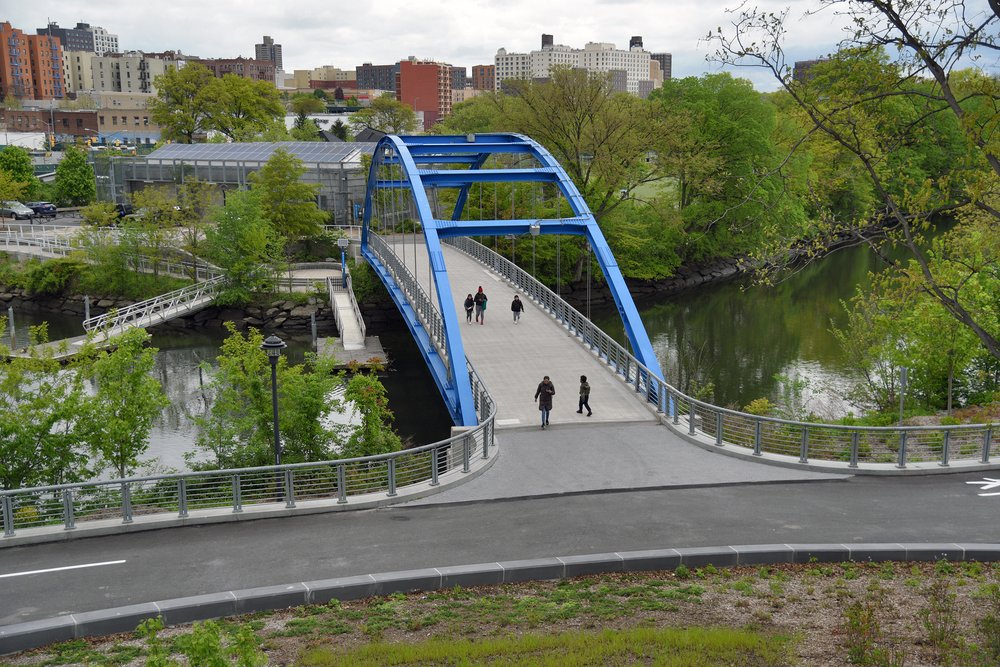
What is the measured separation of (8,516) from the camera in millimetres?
13914

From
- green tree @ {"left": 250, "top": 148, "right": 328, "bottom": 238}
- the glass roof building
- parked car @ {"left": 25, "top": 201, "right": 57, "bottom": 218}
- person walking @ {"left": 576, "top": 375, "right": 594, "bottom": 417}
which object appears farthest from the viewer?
parked car @ {"left": 25, "top": 201, "right": 57, "bottom": 218}

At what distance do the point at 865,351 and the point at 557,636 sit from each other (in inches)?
831

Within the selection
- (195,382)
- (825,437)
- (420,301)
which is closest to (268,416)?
(825,437)

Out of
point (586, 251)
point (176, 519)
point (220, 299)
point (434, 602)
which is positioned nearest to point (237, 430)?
point (176, 519)

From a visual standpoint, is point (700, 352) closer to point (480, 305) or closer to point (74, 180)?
point (480, 305)

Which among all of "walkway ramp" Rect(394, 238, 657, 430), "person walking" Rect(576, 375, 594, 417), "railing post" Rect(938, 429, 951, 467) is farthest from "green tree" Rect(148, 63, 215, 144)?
"railing post" Rect(938, 429, 951, 467)

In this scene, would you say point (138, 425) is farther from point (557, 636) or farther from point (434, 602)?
point (557, 636)

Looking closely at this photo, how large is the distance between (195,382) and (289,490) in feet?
73.2

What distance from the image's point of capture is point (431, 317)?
92.5 ft

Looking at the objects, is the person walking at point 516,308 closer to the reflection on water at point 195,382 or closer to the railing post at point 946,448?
the reflection on water at point 195,382

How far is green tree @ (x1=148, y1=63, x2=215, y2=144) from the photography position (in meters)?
81.1

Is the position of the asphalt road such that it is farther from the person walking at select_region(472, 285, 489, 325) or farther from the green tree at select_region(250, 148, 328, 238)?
the green tree at select_region(250, 148, 328, 238)

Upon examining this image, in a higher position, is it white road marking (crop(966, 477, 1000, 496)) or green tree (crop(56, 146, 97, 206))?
green tree (crop(56, 146, 97, 206))

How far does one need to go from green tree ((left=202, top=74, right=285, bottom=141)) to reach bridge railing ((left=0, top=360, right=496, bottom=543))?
65.9 metres
